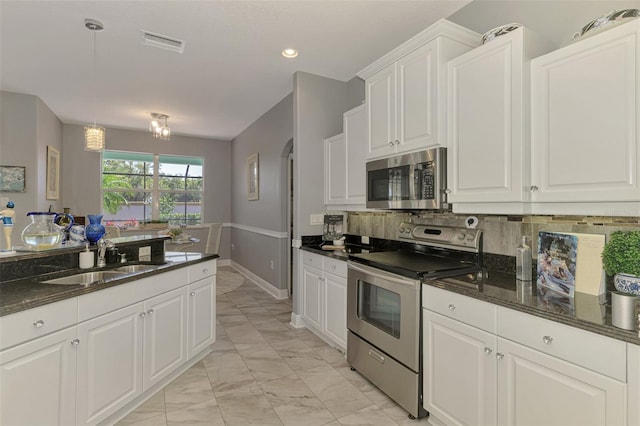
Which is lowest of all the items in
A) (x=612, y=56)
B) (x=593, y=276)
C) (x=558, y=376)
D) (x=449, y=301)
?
(x=558, y=376)

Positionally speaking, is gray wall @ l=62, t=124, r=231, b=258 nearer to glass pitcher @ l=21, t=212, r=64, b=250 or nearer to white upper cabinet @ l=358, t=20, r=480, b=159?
glass pitcher @ l=21, t=212, r=64, b=250

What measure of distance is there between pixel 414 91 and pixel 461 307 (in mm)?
1487

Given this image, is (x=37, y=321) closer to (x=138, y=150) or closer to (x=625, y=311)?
(x=625, y=311)

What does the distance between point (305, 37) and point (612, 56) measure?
2324mm

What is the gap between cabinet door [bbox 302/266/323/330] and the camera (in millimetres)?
3262

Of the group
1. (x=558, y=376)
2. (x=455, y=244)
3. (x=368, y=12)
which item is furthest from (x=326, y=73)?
(x=558, y=376)

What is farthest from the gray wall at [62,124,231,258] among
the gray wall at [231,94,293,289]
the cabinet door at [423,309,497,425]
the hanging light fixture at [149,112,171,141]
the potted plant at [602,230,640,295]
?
the potted plant at [602,230,640,295]

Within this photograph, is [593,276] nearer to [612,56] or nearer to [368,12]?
[612,56]

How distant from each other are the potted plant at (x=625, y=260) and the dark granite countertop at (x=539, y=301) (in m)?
0.14

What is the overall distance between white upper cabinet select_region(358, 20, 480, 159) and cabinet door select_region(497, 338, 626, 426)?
1.33 metres

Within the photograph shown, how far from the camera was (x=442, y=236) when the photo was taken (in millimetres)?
2494

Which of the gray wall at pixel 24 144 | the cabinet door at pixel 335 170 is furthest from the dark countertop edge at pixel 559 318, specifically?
the gray wall at pixel 24 144

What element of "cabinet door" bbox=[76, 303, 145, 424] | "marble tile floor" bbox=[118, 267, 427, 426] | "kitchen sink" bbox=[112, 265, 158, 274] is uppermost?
"kitchen sink" bbox=[112, 265, 158, 274]

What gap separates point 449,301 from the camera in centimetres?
185
